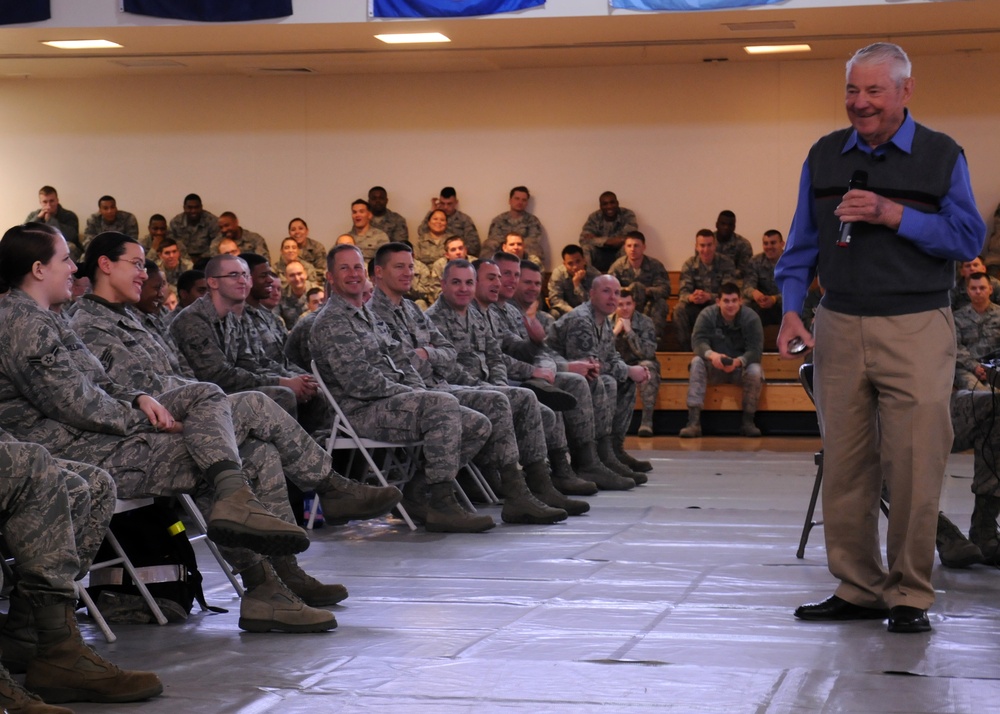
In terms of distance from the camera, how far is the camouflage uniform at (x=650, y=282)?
12.2 m

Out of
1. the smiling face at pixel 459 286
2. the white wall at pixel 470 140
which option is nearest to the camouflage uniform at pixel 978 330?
the white wall at pixel 470 140

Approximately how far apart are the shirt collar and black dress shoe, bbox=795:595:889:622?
4.36 feet

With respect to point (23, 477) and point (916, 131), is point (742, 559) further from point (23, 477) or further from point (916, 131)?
point (23, 477)

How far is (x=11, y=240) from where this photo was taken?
358cm

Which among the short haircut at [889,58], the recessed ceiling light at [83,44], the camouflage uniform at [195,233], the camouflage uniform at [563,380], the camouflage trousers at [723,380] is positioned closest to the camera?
the short haircut at [889,58]

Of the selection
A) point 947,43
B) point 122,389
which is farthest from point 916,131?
point 947,43

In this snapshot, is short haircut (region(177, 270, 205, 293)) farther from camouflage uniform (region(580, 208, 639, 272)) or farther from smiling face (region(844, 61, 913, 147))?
camouflage uniform (region(580, 208, 639, 272))

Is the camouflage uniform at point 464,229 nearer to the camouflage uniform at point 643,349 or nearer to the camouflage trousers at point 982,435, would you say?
the camouflage uniform at point 643,349

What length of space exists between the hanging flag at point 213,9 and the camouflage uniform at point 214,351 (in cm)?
544

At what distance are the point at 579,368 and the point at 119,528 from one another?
394cm

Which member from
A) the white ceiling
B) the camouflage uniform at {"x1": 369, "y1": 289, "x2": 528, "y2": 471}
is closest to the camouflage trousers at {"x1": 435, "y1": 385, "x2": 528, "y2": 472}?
the camouflage uniform at {"x1": 369, "y1": 289, "x2": 528, "y2": 471}

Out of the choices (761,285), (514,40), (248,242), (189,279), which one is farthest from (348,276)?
(248,242)

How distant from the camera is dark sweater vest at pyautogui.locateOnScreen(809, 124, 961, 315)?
3.53 m

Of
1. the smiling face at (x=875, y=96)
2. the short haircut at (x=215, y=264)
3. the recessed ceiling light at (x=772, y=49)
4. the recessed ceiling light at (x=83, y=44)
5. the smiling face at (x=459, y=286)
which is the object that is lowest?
the smiling face at (x=459, y=286)
